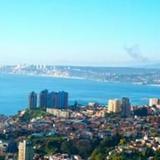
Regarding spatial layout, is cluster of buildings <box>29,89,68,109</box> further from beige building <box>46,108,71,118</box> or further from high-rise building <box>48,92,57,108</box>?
beige building <box>46,108,71,118</box>

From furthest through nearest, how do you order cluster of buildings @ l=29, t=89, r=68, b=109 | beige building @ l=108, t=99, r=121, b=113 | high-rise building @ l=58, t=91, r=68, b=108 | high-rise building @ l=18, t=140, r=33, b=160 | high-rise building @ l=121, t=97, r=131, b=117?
high-rise building @ l=58, t=91, r=68, b=108 < cluster of buildings @ l=29, t=89, r=68, b=109 < beige building @ l=108, t=99, r=121, b=113 < high-rise building @ l=121, t=97, r=131, b=117 < high-rise building @ l=18, t=140, r=33, b=160

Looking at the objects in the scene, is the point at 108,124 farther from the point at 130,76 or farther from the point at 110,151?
the point at 130,76

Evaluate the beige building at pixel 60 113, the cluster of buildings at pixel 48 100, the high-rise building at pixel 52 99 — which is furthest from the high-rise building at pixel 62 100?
the beige building at pixel 60 113

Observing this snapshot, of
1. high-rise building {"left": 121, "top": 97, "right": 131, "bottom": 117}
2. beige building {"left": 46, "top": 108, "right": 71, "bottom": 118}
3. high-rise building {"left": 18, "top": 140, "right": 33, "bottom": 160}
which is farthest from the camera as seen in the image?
high-rise building {"left": 121, "top": 97, "right": 131, "bottom": 117}

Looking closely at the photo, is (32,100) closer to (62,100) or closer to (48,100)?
(48,100)

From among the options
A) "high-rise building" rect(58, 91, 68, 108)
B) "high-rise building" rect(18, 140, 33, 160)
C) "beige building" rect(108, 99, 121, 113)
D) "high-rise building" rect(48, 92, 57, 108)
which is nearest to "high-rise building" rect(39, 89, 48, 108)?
"high-rise building" rect(48, 92, 57, 108)

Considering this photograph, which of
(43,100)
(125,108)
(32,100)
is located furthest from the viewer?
(43,100)

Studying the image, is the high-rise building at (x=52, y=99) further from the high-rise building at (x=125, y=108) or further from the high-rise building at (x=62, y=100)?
the high-rise building at (x=125, y=108)

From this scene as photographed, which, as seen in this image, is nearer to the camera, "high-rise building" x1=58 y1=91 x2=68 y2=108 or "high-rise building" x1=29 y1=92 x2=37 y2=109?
"high-rise building" x1=29 y1=92 x2=37 y2=109

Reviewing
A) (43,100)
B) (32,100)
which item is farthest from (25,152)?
(43,100)
